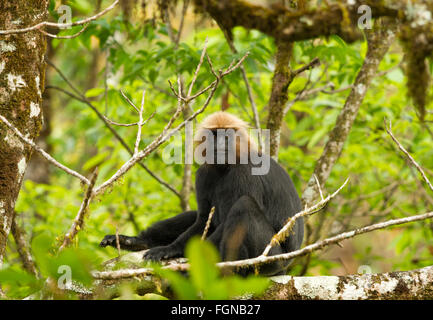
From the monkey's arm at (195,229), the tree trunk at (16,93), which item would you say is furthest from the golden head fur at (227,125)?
the tree trunk at (16,93)

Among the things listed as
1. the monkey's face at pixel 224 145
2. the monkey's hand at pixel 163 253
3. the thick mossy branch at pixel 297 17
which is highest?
the thick mossy branch at pixel 297 17

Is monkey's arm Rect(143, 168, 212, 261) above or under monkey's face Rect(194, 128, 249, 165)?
under

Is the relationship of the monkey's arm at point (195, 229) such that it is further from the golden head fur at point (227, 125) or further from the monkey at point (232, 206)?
the golden head fur at point (227, 125)

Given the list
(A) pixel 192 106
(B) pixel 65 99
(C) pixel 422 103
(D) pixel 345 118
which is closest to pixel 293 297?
(C) pixel 422 103

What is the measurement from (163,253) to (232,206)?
0.70m

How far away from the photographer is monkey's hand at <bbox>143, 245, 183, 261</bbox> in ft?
12.9

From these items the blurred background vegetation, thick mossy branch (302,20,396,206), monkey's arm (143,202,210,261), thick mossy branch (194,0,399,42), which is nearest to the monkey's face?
monkey's arm (143,202,210,261)

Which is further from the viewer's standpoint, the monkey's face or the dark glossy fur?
the monkey's face

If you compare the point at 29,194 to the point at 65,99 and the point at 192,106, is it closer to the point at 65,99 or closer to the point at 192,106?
the point at 192,106

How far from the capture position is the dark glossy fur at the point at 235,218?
3707 millimetres

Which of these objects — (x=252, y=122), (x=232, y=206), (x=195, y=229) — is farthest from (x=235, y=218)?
(x=252, y=122)

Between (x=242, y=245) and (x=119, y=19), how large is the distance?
2.93m

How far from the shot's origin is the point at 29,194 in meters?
5.86

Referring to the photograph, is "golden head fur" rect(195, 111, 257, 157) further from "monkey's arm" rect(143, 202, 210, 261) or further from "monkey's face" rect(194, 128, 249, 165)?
"monkey's arm" rect(143, 202, 210, 261)
